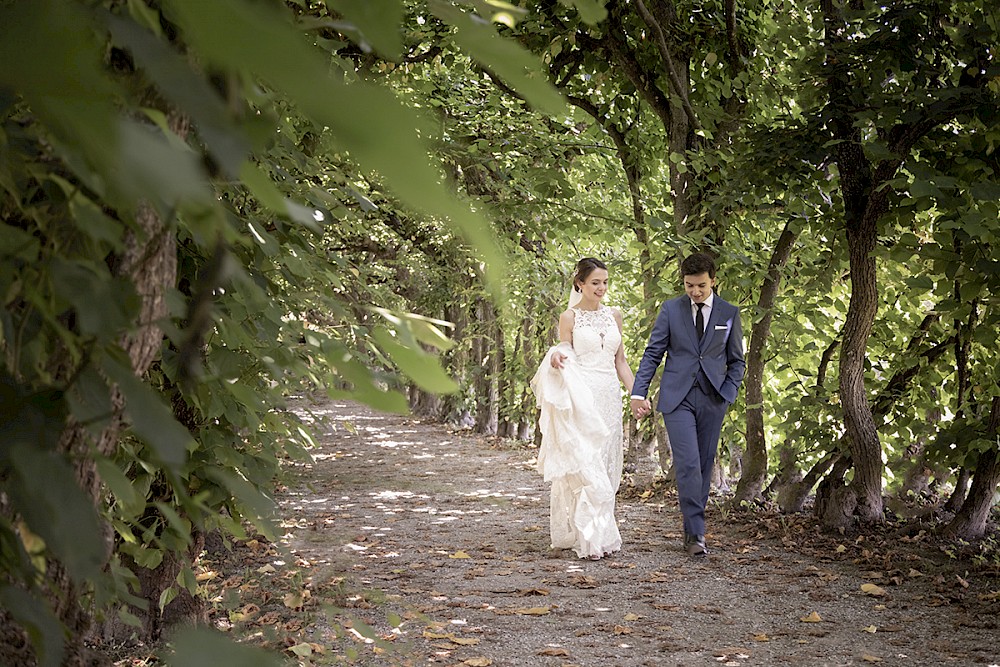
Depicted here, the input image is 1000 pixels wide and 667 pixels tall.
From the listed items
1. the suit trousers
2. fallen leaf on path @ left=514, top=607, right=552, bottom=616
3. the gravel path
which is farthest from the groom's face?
fallen leaf on path @ left=514, top=607, right=552, bottom=616

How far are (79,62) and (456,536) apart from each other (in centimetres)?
767

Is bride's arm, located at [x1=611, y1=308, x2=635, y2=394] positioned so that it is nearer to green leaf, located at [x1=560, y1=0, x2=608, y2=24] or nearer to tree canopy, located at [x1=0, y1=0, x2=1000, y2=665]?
Result: tree canopy, located at [x1=0, y1=0, x2=1000, y2=665]

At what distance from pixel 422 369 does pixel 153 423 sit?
193mm

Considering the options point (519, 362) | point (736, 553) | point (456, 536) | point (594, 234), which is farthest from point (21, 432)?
point (519, 362)

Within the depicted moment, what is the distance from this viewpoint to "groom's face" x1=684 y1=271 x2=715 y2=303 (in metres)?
6.79

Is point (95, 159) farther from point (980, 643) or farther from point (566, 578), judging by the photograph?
point (566, 578)

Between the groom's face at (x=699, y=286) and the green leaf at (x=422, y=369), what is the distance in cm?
630

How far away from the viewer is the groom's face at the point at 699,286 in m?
6.79

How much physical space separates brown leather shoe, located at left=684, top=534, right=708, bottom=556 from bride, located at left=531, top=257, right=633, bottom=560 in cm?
52

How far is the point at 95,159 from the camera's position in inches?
13.4

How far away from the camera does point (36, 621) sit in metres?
0.58

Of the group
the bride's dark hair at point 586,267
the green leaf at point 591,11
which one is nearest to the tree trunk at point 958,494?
the bride's dark hair at point 586,267

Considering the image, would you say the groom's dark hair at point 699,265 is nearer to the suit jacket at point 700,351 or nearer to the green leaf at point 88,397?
the suit jacket at point 700,351

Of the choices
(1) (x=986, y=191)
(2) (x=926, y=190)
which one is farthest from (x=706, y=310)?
(1) (x=986, y=191)
